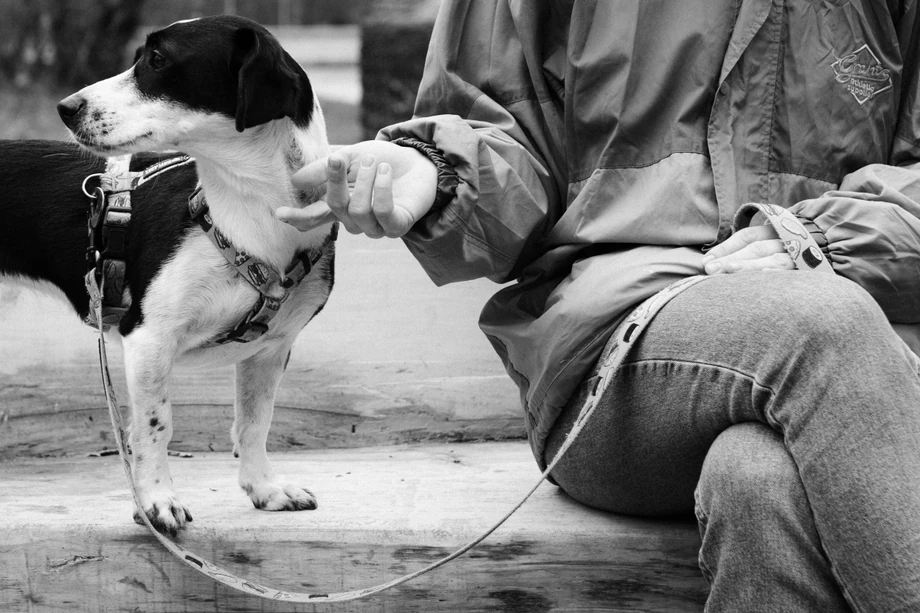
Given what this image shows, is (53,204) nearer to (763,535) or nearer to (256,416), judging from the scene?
(256,416)

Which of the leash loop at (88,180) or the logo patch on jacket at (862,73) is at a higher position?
the logo patch on jacket at (862,73)

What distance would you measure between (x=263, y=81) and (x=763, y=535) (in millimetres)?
1239

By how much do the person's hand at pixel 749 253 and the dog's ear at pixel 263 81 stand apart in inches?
34.2

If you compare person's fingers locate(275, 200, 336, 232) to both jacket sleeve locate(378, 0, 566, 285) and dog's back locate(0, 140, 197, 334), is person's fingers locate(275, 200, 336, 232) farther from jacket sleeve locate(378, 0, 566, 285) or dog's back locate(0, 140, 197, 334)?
dog's back locate(0, 140, 197, 334)

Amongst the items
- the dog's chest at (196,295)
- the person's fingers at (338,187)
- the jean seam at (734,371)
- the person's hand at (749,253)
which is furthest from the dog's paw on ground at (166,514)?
the person's hand at (749,253)

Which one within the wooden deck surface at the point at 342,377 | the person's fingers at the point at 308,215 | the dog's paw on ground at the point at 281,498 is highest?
the person's fingers at the point at 308,215

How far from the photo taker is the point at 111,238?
7.43ft

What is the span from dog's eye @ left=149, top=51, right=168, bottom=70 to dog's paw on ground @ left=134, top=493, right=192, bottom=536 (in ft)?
2.81

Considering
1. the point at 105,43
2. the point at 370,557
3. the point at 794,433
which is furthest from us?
the point at 105,43

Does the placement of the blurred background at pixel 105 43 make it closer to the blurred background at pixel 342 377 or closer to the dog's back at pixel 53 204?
the blurred background at pixel 342 377

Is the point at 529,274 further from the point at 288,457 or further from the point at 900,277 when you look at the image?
the point at 288,457

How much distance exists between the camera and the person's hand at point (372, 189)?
5.30ft

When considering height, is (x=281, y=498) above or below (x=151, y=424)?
below

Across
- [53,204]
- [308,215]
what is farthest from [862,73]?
[53,204]
